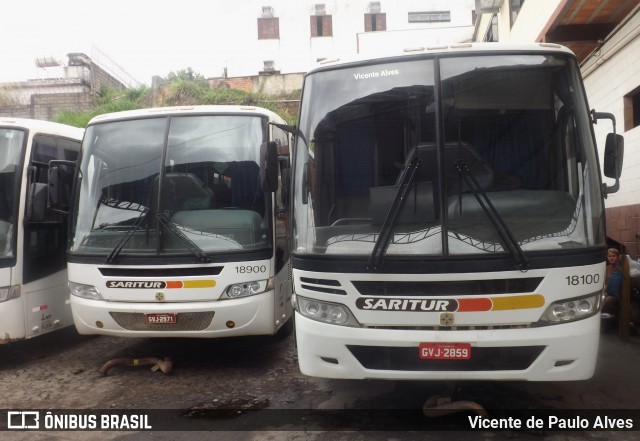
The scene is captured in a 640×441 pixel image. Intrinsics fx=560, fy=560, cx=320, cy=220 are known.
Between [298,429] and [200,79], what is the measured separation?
25.4m

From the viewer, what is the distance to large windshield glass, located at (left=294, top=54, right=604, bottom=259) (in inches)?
150

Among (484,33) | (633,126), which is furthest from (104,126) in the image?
(484,33)

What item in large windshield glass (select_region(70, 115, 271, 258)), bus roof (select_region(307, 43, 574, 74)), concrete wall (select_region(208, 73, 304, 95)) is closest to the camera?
bus roof (select_region(307, 43, 574, 74))

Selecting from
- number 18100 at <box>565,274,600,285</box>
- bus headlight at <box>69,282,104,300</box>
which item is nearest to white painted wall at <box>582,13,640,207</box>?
number 18100 at <box>565,274,600,285</box>

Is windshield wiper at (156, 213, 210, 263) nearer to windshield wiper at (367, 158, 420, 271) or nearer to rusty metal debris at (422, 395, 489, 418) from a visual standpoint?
windshield wiper at (367, 158, 420, 271)

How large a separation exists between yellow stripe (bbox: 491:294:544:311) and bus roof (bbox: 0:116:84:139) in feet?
17.0

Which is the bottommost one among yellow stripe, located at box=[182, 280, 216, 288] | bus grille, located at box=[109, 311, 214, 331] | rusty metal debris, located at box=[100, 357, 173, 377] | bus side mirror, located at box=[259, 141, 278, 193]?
rusty metal debris, located at box=[100, 357, 173, 377]

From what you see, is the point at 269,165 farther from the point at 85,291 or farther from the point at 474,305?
the point at 85,291

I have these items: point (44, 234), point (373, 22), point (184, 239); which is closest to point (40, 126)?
point (44, 234)

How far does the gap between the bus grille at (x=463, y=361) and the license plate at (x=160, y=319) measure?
2.12 meters

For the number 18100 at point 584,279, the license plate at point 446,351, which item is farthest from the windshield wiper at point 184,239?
the number 18100 at point 584,279

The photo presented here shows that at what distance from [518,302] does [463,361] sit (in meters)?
0.53

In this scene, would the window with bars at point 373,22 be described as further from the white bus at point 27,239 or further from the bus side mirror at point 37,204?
the bus side mirror at point 37,204

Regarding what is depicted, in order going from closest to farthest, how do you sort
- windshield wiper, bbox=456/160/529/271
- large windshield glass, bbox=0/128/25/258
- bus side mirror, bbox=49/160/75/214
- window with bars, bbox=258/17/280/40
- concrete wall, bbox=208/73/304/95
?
windshield wiper, bbox=456/160/529/271 → bus side mirror, bbox=49/160/75/214 → large windshield glass, bbox=0/128/25/258 → concrete wall, bbox=208/73/304/95 → window with bars, bbox=258/17/280/40
